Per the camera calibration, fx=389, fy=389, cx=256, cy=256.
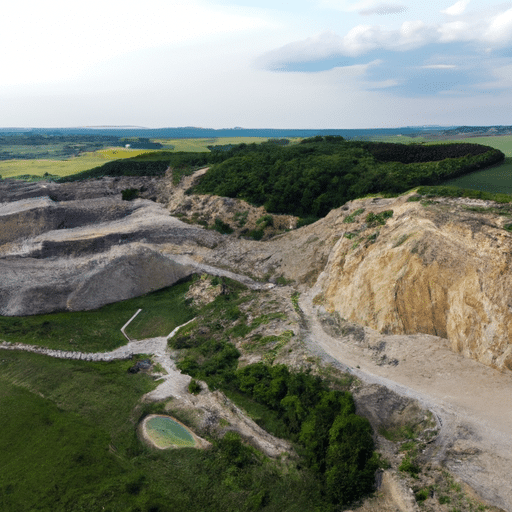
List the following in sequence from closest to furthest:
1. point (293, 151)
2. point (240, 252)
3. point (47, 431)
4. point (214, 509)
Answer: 1. point (214, 509)
2. point (47, 431)
3. point (240, 252)
4. point (293, 151)

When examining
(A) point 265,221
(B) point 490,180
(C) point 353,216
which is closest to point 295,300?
(C) point 353,216

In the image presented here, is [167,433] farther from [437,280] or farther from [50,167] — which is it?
[50,167]

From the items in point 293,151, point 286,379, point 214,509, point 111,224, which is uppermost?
point 293,151

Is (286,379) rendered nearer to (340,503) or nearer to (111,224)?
(340,503)

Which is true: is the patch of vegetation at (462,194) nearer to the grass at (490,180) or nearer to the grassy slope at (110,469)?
the grass at (490,180)

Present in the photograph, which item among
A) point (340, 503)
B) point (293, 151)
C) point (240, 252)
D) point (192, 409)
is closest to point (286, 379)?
point (192, 409)

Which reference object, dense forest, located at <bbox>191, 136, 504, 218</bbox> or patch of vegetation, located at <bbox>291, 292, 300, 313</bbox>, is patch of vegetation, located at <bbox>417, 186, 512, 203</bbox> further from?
patch of vegetation, located at <bbox>291, 292, 300, 313</bbox>
